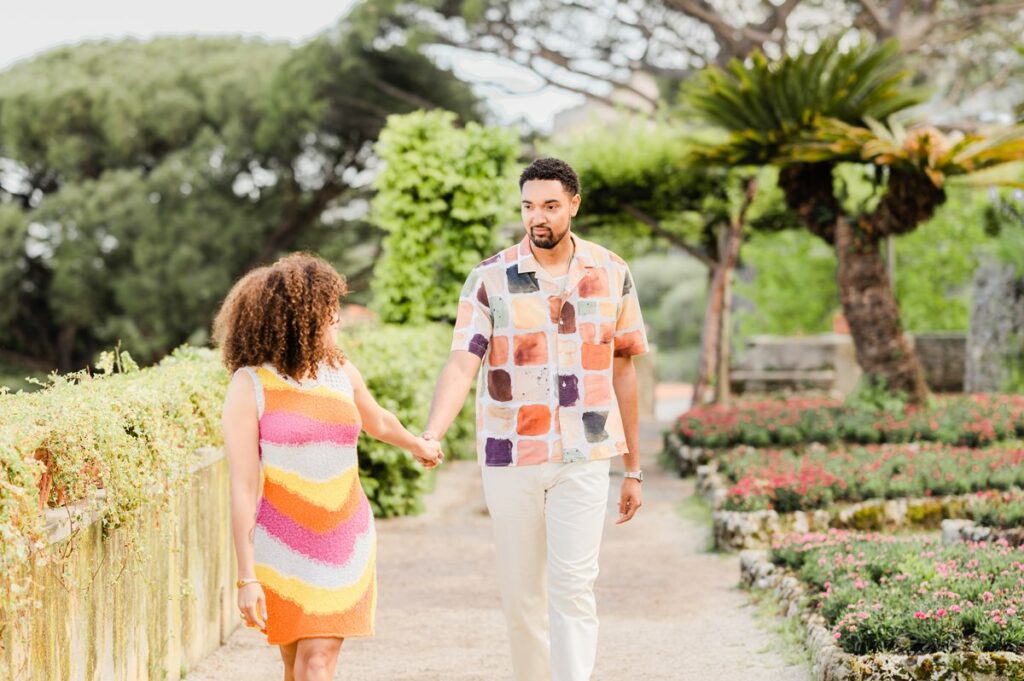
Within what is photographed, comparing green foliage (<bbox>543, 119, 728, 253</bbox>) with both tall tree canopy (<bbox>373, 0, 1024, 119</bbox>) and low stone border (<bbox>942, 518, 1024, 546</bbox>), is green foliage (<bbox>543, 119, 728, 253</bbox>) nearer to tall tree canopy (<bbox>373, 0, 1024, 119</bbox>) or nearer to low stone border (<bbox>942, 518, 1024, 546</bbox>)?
tall tree canopy (<bbox>373, 0, 1024, 119</bbox>)

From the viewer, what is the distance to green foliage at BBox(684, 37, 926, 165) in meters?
11.8

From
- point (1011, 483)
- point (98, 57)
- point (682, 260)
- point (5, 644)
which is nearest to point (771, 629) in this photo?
A: point (1011, 483)

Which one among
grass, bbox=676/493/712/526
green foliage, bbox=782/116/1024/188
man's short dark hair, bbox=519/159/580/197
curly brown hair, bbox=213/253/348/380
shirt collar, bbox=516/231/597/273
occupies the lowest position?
grass, bbox=676/493/712/526

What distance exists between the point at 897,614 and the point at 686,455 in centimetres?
716

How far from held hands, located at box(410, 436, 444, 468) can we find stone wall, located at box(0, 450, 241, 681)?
982 mm

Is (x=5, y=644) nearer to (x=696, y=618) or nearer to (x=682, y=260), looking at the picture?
(x=696, y=618)

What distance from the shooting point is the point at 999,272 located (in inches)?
635

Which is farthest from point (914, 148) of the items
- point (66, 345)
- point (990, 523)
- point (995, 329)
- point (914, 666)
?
point (66, 345)

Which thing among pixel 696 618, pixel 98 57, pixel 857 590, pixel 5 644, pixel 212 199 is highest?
pixel 98 57

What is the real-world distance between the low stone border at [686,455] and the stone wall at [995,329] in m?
4.98

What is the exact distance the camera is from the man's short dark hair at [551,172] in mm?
3898

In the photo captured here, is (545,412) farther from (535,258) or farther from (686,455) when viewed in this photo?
(686,455)

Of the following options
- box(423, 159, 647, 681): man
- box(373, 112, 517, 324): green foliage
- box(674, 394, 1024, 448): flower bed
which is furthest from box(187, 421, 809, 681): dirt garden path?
box(373, 112, 517, 324): green foliage

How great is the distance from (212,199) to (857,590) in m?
18.6
